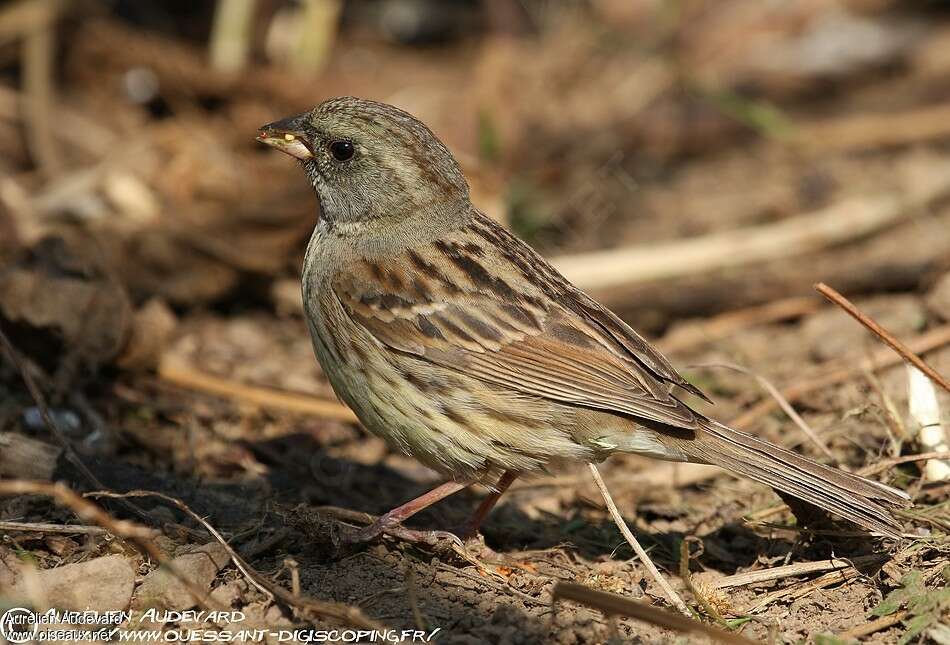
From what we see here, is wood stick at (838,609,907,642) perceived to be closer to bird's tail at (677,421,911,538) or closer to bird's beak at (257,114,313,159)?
bird's tail at (677,421,911,538)

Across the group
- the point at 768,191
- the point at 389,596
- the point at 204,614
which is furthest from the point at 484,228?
the point at 768,191

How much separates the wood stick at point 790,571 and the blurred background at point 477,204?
0.59ft

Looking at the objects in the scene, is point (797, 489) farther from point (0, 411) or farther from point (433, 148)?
point (0, 411)

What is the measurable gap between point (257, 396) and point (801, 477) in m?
2.97

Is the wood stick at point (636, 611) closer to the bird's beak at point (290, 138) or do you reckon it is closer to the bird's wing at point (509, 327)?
the bird's wing at point (509, 327)

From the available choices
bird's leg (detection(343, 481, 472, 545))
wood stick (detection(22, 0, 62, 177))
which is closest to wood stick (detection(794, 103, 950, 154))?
wood stick (detection(22, 0, 62, 177))

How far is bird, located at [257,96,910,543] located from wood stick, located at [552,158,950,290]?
2161mm

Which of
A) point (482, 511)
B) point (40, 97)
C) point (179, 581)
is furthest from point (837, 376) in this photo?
point (40, 97)

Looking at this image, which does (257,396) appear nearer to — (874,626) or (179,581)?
(179,581)

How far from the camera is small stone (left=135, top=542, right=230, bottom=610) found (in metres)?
3.70

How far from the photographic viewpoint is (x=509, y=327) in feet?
14.6

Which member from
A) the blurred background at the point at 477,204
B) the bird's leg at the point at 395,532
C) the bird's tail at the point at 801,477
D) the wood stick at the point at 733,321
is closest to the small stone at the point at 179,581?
the blurred background at the point at 477,204

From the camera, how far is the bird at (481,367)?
166 inches

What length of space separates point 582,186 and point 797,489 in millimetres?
4479
